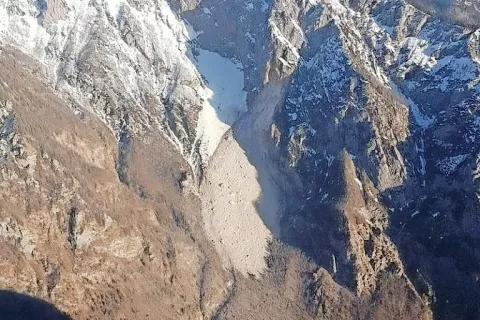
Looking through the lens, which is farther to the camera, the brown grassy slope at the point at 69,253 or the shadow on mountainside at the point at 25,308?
the brown grassy slope at the point at 69,253

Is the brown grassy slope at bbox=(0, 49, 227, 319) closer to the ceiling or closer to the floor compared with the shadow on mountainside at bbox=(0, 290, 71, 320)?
closer to the ceiling

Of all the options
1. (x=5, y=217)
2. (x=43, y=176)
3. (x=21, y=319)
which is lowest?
(x=21, y=319)

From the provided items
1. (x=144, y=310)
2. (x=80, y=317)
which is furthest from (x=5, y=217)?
(x=144, y=310)

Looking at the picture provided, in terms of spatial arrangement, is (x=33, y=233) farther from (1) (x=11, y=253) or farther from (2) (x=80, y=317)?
(2) (x=80, y=317)

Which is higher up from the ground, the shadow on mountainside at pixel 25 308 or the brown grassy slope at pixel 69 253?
the brown grassy slope at pixel 69 253

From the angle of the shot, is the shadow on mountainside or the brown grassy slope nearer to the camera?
the shadow on mountainside

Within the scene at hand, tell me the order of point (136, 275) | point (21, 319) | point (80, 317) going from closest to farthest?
point (21, 319) < point (80, 317) < point (136, 275)

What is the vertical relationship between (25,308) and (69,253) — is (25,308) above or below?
below

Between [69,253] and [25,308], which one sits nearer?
[25,308]
